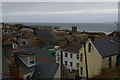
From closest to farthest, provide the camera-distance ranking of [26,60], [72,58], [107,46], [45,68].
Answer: [26,60]
[45,68]
[107,46]
[72,58]

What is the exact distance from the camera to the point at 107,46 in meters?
14.9

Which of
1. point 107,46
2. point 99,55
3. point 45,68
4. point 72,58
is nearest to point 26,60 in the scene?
point 45,68

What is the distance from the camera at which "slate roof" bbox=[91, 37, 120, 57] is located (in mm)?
14126

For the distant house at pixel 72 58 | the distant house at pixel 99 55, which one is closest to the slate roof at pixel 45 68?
the distant house at pixel 99 55

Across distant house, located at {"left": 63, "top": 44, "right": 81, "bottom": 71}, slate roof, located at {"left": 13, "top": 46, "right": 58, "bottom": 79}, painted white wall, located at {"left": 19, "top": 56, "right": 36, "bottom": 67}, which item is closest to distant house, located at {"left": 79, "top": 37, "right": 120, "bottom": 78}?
distant house, located at {"left": 63, "top": 44, "right": 81, "bottom": 71}

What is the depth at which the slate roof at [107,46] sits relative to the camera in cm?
1413

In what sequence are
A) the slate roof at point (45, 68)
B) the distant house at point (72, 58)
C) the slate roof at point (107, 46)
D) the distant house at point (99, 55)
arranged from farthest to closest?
the distant house at point (72, 58) → the slate roof at point (107, 46) → the distant house at point (99, 55) → the slate roof at point (45, 68)

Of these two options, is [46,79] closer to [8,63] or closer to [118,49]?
[8,63]

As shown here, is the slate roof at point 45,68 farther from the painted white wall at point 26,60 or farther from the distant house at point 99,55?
the distant house at point 99,55

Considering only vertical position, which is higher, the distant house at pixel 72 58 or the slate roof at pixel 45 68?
the slate roof at pixel 45 68

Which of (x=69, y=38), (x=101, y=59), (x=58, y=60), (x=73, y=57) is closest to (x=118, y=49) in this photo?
(x=101, y=59)

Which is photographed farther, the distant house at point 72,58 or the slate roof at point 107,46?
the distant house at point 72,58

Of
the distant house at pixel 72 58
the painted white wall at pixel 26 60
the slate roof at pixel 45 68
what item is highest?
the painted white wall at pixel 26 60

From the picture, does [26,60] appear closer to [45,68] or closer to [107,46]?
[45,68]
